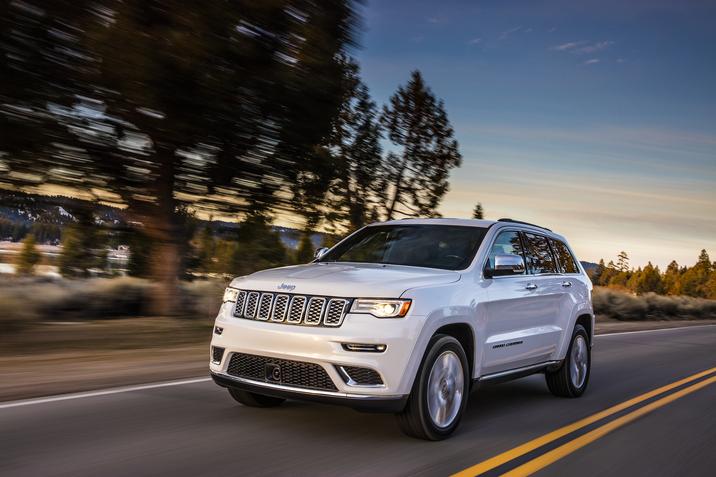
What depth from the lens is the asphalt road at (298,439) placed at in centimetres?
532

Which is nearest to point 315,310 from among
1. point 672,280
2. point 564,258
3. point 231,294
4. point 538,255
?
point 231,294

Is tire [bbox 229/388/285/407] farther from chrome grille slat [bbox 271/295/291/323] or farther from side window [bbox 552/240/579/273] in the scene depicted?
side window [bbox 552/240/579/273]

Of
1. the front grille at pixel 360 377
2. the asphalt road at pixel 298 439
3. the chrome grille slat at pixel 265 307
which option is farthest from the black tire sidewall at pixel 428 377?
the chrome grille slat at pixel 265 307

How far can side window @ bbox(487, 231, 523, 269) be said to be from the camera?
23.6ft

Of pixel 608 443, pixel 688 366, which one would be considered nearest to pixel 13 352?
pixel 608 443

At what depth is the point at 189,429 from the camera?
6262 millimetres

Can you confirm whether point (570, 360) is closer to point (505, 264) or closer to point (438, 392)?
point (505, 264)

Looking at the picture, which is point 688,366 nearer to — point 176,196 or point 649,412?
point 649,412

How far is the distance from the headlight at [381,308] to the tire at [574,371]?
3373 mm

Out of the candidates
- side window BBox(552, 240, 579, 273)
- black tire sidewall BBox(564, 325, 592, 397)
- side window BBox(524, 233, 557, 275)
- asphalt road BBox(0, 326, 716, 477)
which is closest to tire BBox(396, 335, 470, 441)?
asphalt road BBox(0, 326, 716, 477)

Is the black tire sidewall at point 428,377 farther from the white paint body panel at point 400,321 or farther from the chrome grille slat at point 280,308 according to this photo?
the chrome grille slat at point 280,308

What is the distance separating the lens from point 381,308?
5816 millimetres

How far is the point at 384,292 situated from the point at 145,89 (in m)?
6.85

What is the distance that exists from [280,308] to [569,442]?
2.60 metres
